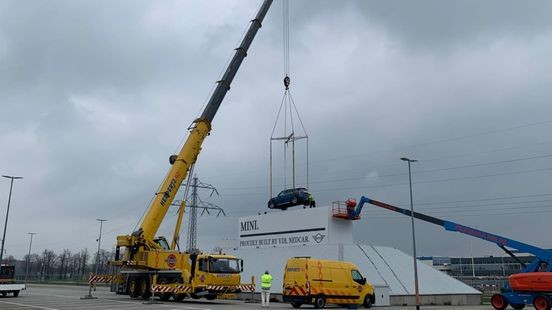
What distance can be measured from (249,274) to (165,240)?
9.35 metres

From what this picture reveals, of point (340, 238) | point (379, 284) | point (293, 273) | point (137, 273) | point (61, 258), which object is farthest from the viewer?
point (61, 258)

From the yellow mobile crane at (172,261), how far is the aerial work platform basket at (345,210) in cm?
853

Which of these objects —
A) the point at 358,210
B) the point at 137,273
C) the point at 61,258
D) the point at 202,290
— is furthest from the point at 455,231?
the point at 61,258

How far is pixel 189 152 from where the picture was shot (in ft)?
97.3

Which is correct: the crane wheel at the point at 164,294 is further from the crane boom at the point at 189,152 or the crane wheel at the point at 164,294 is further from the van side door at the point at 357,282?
the van side door at the point at 357,282

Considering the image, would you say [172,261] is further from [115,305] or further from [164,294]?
[115,305]

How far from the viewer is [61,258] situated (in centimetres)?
11850

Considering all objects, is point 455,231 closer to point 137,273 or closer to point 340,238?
point 340,238

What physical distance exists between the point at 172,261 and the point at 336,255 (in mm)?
10829

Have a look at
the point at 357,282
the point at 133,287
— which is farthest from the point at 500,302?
the point at 133,287

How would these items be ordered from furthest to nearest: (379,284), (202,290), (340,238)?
1. (340,238)
2. (379,284)
3. (202,290)

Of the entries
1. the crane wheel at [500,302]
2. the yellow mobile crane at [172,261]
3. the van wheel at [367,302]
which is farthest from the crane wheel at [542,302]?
the yellow mobile crane at [172,261]

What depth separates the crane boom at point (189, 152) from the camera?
92.6 ft

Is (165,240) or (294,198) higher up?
(294,198)
